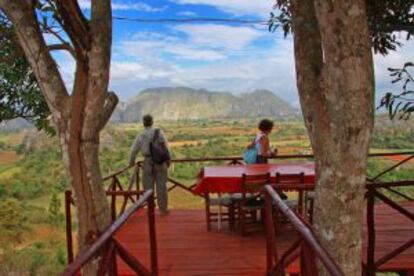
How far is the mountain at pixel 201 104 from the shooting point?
129375 millimetres

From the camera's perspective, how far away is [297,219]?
3719 mm

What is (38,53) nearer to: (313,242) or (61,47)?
(61,47)

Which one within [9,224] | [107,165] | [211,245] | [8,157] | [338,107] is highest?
[338,107]

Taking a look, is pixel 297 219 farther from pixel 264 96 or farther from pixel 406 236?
pixel 264 96

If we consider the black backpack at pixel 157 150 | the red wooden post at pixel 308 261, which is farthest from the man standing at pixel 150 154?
the red wooden post at pixel 308 261

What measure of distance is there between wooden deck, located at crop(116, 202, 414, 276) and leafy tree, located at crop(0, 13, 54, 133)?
1957 millimetres

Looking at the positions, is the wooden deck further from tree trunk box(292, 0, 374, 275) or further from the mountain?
the mountain

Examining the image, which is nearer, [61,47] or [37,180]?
[61,47]

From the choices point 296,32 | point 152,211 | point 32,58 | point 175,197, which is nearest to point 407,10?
point 296,32

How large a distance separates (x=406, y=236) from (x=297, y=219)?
155 inches

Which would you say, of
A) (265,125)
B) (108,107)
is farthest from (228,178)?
(108,107)

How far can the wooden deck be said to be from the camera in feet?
19.8

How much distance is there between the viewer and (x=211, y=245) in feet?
23.3

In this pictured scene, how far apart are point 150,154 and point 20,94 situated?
192cm
